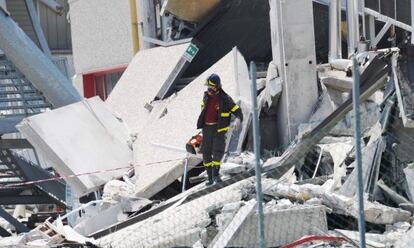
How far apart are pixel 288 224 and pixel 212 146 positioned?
2.63 meters

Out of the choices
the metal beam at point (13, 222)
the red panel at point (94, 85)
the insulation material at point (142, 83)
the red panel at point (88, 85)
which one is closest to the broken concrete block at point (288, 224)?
the insulation material at point (142, 83)

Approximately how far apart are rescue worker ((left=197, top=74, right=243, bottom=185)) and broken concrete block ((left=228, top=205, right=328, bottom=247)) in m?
2.19

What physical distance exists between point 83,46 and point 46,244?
567 inches

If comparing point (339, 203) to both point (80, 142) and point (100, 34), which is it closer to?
point (80, 142)

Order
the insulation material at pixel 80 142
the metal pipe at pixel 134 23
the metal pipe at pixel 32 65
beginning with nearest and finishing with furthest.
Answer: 1. the insulation material at pixel 80 142
2. the metal pipe at pixel 32 65
3. the metal pipe at pixel 134 23

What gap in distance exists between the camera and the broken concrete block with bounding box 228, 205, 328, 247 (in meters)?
7.65

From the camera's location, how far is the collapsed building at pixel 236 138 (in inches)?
317

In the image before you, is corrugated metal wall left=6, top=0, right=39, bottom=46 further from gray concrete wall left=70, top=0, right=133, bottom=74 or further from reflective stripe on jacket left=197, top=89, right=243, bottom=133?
reflective stripe on jacket left=197, top=89, right=243, bottom=133

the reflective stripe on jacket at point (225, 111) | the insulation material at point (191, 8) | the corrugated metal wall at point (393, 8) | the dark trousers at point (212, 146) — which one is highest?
the insulation material at point (191, 8)

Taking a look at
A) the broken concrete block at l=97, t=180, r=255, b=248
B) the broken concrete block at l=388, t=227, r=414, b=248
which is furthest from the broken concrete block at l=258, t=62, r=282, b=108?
the broken concrete block at l=388, t=227, r=414, b=248

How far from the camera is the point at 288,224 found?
774 cm

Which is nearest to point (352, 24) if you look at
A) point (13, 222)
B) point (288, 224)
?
point (13, 222)

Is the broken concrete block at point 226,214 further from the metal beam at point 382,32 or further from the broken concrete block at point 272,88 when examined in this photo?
the metal beam at point 382,32

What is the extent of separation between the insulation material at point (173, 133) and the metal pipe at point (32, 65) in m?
1.87
